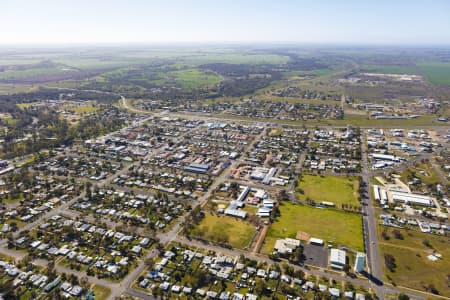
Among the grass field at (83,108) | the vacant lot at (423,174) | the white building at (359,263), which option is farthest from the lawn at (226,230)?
the grass field at (83,108)

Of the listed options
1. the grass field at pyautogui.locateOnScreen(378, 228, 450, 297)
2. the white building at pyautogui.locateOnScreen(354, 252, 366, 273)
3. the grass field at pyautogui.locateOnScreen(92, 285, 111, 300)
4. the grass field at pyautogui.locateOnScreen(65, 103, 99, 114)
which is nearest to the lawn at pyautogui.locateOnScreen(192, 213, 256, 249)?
the grass field at pyautogui.locateOnScreen(92, 285, 111, 300)

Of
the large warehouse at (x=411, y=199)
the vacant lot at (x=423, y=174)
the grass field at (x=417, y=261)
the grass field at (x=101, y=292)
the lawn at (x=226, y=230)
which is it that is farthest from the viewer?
the vacant lot at (x=423, y=174)

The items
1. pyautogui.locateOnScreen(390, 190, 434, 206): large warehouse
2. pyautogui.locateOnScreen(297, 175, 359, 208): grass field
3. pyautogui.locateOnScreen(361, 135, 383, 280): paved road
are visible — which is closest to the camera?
pyautogui.locateOnScreen(361, 135, 383, 280): paved road

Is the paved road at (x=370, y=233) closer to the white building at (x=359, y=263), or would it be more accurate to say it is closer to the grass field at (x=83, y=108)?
the white building at (x=359, y=263)

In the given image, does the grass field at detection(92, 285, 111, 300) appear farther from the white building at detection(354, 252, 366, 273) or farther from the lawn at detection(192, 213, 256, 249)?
the white building at detection(354, 252, 366, 273)

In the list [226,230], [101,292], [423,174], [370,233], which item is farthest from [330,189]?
[101,292]

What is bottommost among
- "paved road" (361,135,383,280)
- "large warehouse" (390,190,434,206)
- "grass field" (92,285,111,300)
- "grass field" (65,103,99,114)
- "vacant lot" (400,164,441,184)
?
"grass field" (92,285,111,300)
